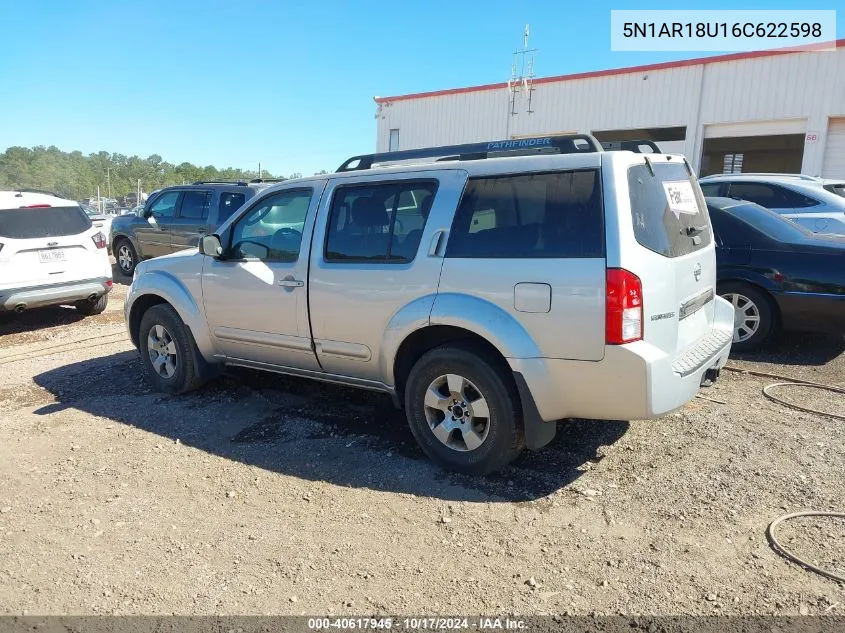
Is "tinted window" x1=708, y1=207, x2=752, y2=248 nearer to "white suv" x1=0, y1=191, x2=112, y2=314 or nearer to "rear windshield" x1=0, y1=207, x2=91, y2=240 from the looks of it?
"white suv" x1=0, y1=191, x2=112, y2=314

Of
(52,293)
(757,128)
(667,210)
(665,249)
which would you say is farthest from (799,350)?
(757,128)

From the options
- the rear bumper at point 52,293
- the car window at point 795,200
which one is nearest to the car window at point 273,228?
the rear bumper at point 52,293

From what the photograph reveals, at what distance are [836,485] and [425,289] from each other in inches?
104

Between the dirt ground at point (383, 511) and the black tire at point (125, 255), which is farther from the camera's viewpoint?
the black tire at point (125, 255)

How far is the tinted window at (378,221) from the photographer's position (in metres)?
4.09

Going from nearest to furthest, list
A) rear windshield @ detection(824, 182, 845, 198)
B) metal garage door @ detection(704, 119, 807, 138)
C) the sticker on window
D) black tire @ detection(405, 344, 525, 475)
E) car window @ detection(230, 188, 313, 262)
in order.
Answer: black tire @ detection(405, 344, 525, 475) → the sticker on window → car window @ detection(230, 188, 313, 262) → rear windshield @ detection(824, 182, 845, 198) → metal garage door @ detection(704, 119, 807, 138)

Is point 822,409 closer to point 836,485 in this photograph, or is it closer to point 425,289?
point 836,485

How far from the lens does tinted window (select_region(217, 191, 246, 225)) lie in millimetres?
10727

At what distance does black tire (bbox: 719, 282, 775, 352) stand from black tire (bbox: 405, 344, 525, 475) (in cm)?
380

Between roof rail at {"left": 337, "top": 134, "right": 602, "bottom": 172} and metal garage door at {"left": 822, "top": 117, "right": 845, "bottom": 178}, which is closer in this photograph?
roof rail at {"left": 337, "top": 134, "right": 602, "bottom": 172}

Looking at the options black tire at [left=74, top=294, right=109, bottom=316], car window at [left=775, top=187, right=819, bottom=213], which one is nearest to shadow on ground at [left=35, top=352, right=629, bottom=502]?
black tire at [left=74, top=294, right=109, bottom=316]

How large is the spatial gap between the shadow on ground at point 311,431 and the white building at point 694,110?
674 inches

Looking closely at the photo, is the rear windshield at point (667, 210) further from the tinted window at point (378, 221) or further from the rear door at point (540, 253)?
the tinted window at point (378, 221)

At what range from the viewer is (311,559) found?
3.10m
